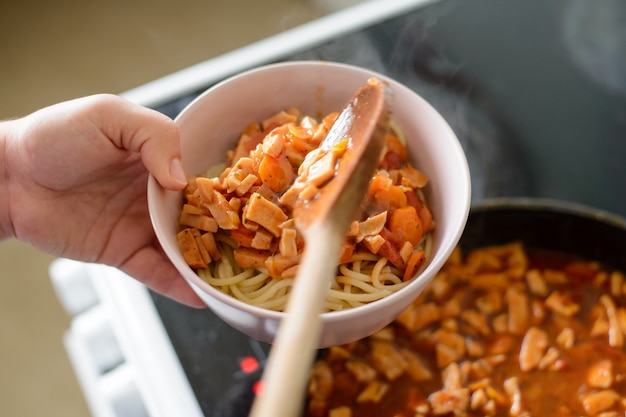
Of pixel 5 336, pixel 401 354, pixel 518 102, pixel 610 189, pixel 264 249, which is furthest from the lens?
pixel 5 336

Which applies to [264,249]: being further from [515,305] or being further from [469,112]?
[469,112]

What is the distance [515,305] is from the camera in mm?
1582

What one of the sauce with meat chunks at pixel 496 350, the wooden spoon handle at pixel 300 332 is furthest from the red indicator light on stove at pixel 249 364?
the wooden spoon handle at pixel 300 332

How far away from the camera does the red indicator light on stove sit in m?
1.46

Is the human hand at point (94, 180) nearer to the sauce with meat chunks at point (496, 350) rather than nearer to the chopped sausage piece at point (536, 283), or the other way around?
the sauce with meat chunks at point (496, 350)

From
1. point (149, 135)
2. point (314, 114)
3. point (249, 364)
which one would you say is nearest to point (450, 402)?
point (249, 364)

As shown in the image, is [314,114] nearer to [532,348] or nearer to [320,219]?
[320,219]

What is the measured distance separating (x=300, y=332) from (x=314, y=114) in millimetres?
775

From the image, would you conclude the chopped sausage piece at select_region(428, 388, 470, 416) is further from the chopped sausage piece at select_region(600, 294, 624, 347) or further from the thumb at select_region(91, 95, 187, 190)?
the thumb at select_region(91, 95, 187, 190)

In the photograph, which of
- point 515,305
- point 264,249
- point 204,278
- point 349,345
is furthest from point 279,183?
point 515,305

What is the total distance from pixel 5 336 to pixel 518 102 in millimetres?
1991

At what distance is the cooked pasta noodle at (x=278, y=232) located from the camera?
119 cm

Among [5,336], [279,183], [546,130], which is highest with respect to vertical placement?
[279,183]

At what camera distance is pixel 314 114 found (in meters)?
1.47
